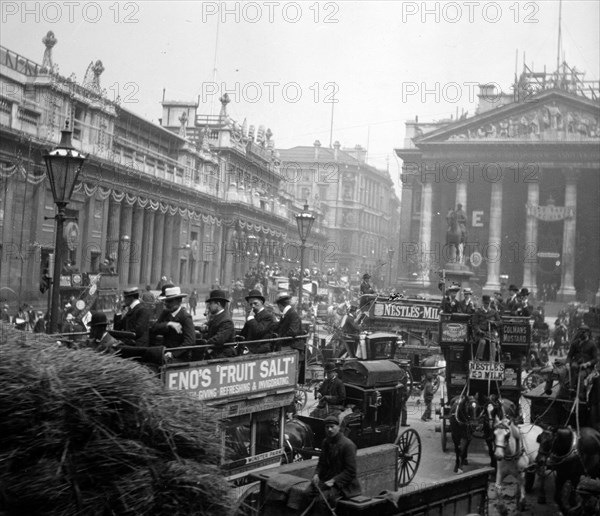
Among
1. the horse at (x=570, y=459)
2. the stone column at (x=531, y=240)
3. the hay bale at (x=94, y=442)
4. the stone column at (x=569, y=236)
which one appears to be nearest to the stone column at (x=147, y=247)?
the horse at (x=570, y=459)

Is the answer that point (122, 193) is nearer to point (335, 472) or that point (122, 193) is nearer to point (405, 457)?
point (405, 457)

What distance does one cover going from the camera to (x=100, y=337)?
923 centimetres

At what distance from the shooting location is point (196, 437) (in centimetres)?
588

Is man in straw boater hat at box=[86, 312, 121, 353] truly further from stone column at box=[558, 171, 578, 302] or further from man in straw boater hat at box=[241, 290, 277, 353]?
stone column at box=[558, 171, 578, 302]

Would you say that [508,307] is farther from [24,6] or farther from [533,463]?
[24,6]

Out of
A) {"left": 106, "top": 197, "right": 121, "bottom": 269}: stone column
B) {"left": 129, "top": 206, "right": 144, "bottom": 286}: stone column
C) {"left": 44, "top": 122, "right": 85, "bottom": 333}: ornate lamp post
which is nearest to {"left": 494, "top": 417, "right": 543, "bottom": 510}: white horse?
{"left": 44, "top": 122, "right": 85, "bottom": 333}: ornate lamp post

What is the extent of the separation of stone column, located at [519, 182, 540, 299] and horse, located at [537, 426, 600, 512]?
52.8 meters

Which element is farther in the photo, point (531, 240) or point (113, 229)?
point (531, 240)

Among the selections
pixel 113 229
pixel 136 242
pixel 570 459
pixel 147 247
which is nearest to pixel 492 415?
pixel 570 459

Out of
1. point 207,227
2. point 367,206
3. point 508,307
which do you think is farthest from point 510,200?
point 508,307

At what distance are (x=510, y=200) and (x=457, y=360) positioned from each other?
2154 inches

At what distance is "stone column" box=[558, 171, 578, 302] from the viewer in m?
60.7

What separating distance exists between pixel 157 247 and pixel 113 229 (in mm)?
5251

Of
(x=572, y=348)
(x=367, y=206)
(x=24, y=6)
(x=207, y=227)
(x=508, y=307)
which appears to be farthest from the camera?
(x=367, y=206)
